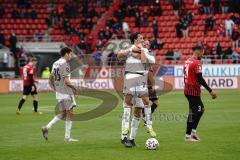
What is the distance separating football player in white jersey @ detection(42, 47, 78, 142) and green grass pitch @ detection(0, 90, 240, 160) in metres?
0.41

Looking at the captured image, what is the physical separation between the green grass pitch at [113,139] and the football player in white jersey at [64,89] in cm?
41

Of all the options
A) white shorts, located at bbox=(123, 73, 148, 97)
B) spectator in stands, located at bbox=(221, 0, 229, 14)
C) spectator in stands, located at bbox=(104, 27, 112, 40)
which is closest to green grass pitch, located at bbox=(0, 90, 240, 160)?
white shorts, located at bbox=(123, 73, 148, 97)

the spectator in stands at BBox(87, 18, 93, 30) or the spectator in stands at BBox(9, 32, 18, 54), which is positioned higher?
the spectator in stands at BBox(87, 18, 93, 30)

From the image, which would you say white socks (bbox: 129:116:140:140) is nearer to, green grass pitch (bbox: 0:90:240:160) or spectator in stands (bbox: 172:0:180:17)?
green grass pitch (bbox: 0:90:240:160)

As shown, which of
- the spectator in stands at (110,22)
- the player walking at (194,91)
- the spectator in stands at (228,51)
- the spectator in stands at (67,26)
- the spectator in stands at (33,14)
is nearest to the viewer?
the player walking at (194,91)

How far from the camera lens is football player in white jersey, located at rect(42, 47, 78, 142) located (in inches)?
590

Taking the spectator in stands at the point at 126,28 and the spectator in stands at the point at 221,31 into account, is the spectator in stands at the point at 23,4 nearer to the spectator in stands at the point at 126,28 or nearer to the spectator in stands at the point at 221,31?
the spectator in stands at the point at 126,28

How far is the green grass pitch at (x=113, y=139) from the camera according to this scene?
12414 millimetres

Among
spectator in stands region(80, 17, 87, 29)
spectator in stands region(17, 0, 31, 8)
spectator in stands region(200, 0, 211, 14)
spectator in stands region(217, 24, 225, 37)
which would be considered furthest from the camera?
spectator in stands region(17, 0, 31, 8)

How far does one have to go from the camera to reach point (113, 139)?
50.4 ft

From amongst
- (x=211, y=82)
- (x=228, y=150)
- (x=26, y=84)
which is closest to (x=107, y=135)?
(x=228, y=150)

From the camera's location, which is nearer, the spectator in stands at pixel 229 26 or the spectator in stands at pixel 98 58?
the spectator in stands at pixel 98 58

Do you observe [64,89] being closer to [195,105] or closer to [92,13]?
[195,105]

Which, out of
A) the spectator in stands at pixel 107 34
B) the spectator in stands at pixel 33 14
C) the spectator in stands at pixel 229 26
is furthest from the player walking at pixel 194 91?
the spectator in stands at pixel 33 14
